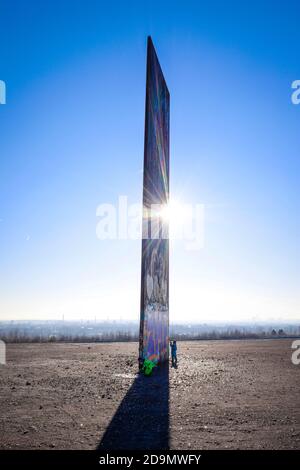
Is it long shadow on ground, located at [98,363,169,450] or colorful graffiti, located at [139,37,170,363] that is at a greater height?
colorful graffiti, located at [139,37,170,363]

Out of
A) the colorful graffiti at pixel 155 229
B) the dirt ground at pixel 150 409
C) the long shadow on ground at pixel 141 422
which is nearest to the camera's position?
the long shadow on ground at pixel 141 422

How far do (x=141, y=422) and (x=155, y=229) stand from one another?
13.4m

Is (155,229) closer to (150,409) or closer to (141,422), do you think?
(150,409)

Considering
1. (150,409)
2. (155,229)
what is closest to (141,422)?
(150,409)

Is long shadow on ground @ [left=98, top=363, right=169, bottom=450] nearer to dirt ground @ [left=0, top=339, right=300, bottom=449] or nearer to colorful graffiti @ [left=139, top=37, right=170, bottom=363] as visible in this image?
dirt ground @ [left=0, top=339, right=300, bottom=449]

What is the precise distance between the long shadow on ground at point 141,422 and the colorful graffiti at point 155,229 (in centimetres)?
576

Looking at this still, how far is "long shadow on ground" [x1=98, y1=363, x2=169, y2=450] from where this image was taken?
6730 millimetres

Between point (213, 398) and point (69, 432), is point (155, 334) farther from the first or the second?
point (69, 432)

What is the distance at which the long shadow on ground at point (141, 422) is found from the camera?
6730 millimetres

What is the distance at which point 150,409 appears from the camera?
939cm

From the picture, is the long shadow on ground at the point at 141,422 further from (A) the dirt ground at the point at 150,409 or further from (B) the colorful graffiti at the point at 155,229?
(B) the colorful graffiti at the point at 155,229

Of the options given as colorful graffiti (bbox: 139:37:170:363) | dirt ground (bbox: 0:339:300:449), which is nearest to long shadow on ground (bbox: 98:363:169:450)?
dirt ground (bbox: 0:339:300:449)

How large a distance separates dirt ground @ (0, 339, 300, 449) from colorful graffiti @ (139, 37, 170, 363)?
10.5ft

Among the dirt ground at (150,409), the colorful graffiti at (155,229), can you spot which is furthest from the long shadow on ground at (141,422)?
the colorful graffiti at (155,229)
